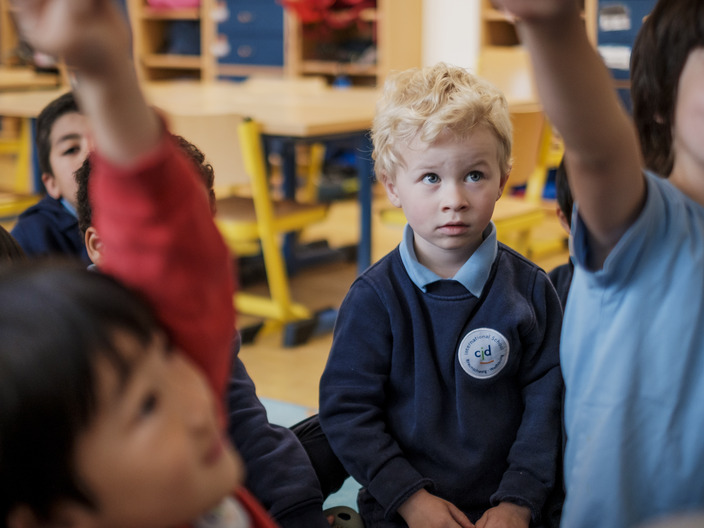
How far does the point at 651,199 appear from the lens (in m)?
0.74

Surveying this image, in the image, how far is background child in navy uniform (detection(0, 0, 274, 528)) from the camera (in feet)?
1.79

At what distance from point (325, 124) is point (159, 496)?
235 centimetres

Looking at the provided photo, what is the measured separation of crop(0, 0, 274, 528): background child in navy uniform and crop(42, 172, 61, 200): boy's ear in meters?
1.46

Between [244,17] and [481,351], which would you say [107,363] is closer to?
[481,351]

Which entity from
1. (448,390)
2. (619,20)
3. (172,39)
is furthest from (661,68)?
(172,39)

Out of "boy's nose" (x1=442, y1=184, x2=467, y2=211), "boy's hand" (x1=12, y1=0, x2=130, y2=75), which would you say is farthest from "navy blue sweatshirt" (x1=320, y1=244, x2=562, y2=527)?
"boy's hand" (x1=12, y1=0, x2=130, y2=75)

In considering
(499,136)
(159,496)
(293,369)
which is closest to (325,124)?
(293,369)

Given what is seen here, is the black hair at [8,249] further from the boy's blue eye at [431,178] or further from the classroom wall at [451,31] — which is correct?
the classroom wall at [451,31]

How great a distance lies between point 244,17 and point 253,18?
0.30 feet

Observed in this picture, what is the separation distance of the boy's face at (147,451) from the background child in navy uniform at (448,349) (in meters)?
0.60

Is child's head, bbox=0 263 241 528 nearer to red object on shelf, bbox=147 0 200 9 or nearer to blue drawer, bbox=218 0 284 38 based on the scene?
blue drawer, bbox=218 0 284 38

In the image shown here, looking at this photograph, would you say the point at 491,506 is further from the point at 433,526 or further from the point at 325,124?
the point at 325,124

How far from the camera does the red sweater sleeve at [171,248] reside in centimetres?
58

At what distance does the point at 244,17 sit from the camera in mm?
6488
